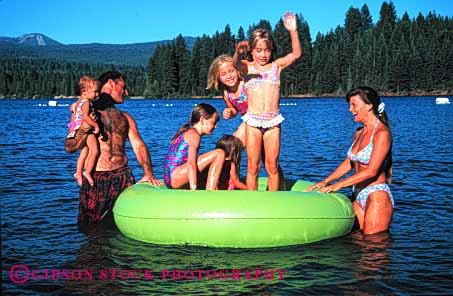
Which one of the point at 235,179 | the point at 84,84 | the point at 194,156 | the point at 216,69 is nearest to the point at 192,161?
the point at 194,156

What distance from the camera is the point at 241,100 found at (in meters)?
7.35

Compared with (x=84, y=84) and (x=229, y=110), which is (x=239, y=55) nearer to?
→ (x=229, y=110)

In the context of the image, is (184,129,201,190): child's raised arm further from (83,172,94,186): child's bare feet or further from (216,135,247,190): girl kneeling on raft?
(83,172,94,186): child's bare feet

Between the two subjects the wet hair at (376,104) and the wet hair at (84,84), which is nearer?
the wet hair at (376,104)

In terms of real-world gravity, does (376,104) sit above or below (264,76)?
below

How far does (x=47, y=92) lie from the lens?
147625mm

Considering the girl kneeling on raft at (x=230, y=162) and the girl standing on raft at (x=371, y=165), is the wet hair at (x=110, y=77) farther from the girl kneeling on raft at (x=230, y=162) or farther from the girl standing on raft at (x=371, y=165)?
the girl standing on raft at (x=371, y=165)

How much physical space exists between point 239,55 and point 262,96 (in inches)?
22.9

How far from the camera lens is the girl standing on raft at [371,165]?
654 centimetres

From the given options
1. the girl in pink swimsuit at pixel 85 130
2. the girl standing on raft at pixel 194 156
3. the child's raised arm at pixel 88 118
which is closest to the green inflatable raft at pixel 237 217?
the girl standing on raft at pixel 194 156

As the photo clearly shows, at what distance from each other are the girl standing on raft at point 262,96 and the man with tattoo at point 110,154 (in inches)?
55.7

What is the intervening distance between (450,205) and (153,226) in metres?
5.14

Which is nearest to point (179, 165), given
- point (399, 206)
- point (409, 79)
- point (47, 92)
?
point (399, 206)

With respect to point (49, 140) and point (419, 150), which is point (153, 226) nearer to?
point (419, 150)
